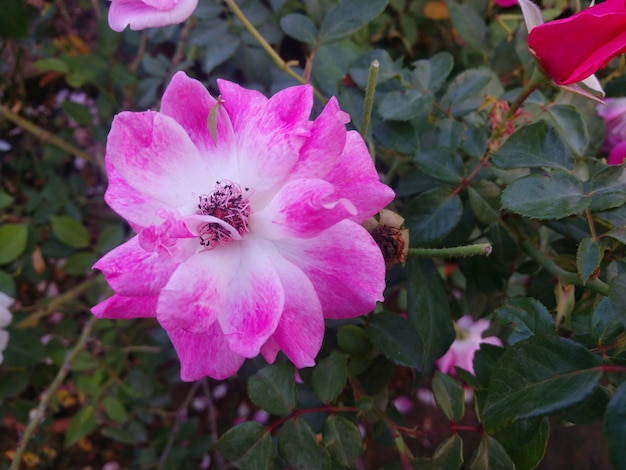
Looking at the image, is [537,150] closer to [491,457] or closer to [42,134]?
[491,457]

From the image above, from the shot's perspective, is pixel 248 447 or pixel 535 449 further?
pixel 248 447

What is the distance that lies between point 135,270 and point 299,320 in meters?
0.16

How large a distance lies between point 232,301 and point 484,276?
0.38 m

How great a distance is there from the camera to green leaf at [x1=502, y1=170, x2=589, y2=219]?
0.48 meters

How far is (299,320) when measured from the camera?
45cm

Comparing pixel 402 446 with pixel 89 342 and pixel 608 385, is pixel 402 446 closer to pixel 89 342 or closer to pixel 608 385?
pixel 608 385

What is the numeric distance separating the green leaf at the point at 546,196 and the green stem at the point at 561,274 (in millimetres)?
89

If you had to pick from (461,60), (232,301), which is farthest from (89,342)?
(461,60)

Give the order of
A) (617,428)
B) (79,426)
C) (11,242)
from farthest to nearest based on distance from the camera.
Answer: (79,426)
(11,242)
(617,428)

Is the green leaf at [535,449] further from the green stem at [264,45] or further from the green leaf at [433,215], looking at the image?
the green stem at [264,45]

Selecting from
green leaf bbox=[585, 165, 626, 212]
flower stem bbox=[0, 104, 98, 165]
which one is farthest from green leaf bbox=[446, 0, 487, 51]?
flower stem bbox=[0, 104, 98, 165]

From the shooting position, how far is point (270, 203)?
1.52 feet

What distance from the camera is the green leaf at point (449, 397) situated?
1.85 feet

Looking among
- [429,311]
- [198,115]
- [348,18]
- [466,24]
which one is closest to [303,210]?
[198,115]
